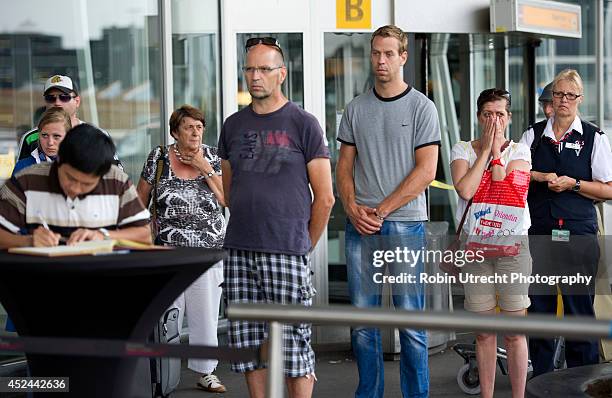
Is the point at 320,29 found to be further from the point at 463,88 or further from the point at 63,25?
the point at 463,88

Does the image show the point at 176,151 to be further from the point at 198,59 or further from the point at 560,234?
the point at 560,234

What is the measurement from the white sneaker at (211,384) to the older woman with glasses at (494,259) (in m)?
1.72

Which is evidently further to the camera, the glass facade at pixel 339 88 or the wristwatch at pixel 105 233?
the glass facade at pixel 339 88

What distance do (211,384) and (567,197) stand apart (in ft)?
7.85

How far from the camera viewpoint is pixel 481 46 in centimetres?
1084

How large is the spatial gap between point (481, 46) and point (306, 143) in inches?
231

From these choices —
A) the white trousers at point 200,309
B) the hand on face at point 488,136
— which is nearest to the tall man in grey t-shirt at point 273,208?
the hand on face at point 488,136

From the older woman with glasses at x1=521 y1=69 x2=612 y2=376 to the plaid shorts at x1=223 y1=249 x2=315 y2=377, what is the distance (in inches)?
72.7

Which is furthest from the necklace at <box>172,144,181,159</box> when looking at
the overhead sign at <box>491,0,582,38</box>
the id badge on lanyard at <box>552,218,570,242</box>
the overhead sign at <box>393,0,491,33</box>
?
the overhead sign at <box>491,0,582,38</box>

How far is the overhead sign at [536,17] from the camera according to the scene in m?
8.94

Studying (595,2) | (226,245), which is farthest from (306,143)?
(595,2)

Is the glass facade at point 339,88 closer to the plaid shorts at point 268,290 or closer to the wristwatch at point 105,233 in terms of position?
the plaid shorts at point 268,290

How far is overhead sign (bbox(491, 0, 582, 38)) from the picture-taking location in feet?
29.3

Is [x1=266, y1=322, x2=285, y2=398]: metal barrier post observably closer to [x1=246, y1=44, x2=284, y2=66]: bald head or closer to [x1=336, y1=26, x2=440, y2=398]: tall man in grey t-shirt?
[x1=246, y1=44, x2=284, y2=66]: bald head
